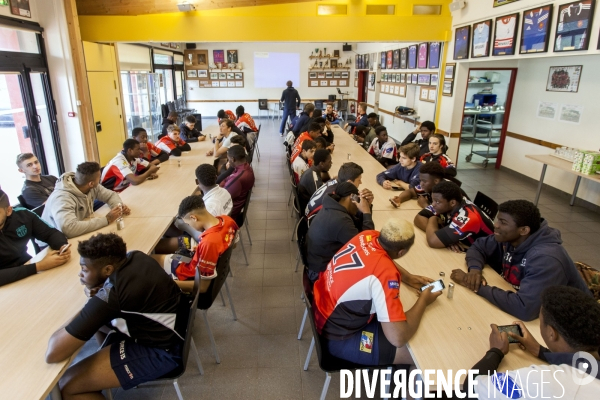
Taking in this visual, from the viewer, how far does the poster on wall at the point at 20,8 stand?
4977 millimetres

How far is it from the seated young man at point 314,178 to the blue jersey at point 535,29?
338cm

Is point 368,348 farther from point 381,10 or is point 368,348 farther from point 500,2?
point 381,10

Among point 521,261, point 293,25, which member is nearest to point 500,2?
point 293,25

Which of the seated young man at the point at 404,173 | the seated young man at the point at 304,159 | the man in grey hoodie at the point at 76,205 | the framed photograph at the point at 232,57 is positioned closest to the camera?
the man in grey hoodie at the point at 76,205

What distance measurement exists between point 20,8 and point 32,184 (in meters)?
3.20

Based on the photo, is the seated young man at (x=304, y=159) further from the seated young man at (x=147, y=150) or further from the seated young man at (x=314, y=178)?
the seated young man at (x=147, y=150)

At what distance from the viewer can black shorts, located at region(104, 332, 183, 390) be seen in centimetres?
193

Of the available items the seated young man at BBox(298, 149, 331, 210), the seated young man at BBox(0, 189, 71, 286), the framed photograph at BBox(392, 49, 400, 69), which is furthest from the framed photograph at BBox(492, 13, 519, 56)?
the seated young man at BBox(0, 189, 71, 286)

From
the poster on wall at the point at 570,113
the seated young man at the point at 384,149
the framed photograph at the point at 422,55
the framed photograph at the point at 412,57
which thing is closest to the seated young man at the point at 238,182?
the seated young man at the point at 384,149

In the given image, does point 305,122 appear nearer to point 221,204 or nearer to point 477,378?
point 221,204

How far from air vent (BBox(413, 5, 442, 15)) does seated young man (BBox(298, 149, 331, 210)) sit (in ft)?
14.5

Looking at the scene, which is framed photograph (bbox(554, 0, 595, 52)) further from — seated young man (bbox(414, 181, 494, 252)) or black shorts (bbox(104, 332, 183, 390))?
black shorts (bbox(104, 332, 183, 390))

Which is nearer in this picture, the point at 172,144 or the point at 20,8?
the point at 20,8

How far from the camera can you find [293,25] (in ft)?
22.9
